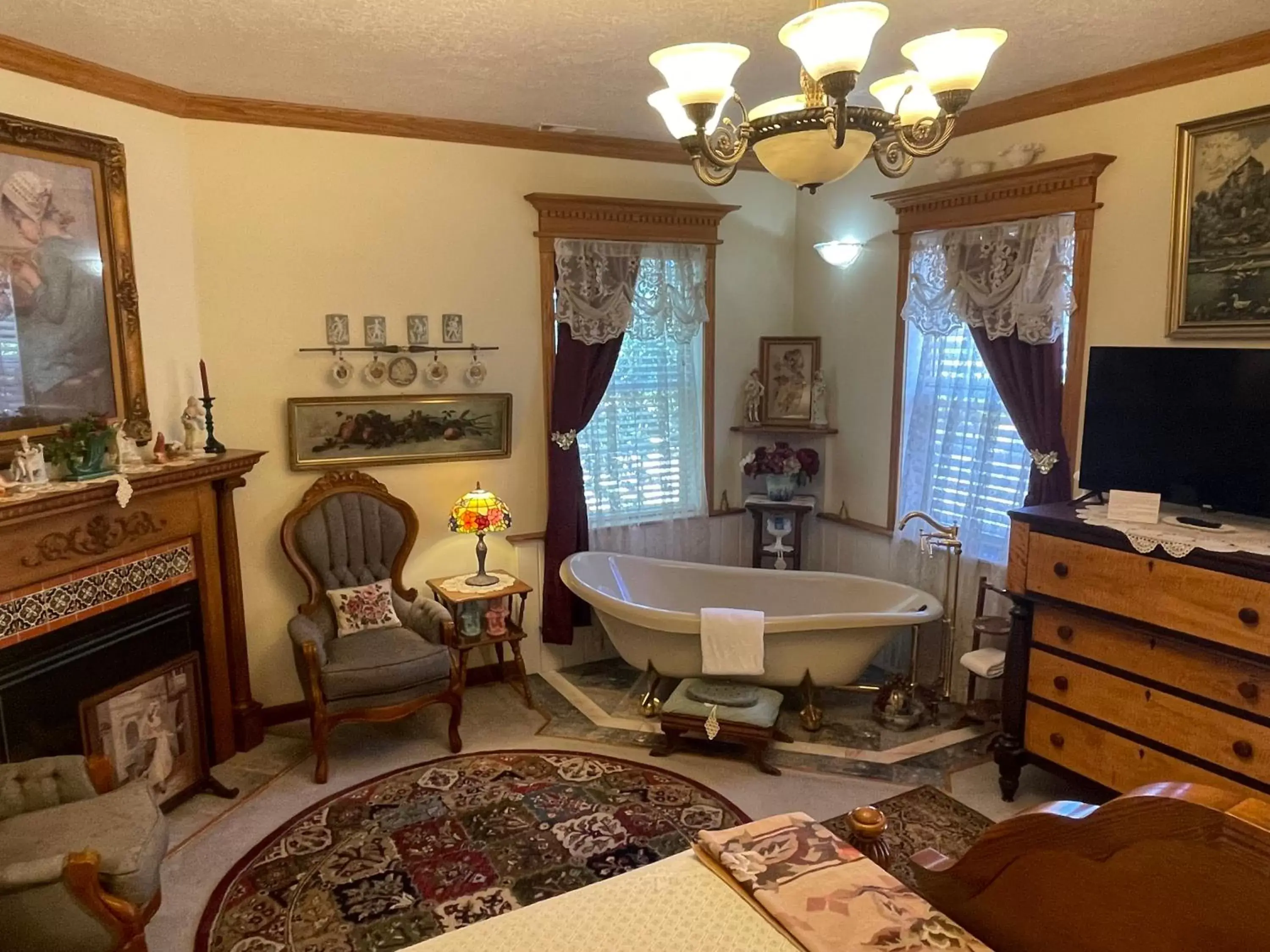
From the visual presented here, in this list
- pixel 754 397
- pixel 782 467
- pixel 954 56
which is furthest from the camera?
pixel 754 397

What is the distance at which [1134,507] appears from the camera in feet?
10.3

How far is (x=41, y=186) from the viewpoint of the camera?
3.12m

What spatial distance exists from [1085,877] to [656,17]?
2.56m

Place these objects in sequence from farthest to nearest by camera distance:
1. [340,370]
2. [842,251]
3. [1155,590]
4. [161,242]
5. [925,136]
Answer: [842,251]
[340,370]
[161,242]
[1155,590]
[925,136]

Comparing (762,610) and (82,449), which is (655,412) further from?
(82,449)

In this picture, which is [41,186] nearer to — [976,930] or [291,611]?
[291,611]

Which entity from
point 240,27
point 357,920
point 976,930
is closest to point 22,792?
point 357,920

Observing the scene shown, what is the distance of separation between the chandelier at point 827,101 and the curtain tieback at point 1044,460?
6.48ft

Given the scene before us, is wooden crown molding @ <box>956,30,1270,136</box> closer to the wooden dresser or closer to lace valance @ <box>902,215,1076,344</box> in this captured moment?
lace valance @ <box>902,215,1076,344</box>

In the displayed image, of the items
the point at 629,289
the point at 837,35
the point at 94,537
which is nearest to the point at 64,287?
the point at 94,537

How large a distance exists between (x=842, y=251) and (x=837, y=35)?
3127 millimetres

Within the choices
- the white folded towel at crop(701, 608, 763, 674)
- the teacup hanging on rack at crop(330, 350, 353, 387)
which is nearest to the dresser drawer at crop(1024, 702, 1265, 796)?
the white folded towel at crop(701, 608, 763, 674)

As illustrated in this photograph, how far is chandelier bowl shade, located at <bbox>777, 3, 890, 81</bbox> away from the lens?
1.67 metres

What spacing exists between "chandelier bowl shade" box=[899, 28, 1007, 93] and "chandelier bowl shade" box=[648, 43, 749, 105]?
0.39m
